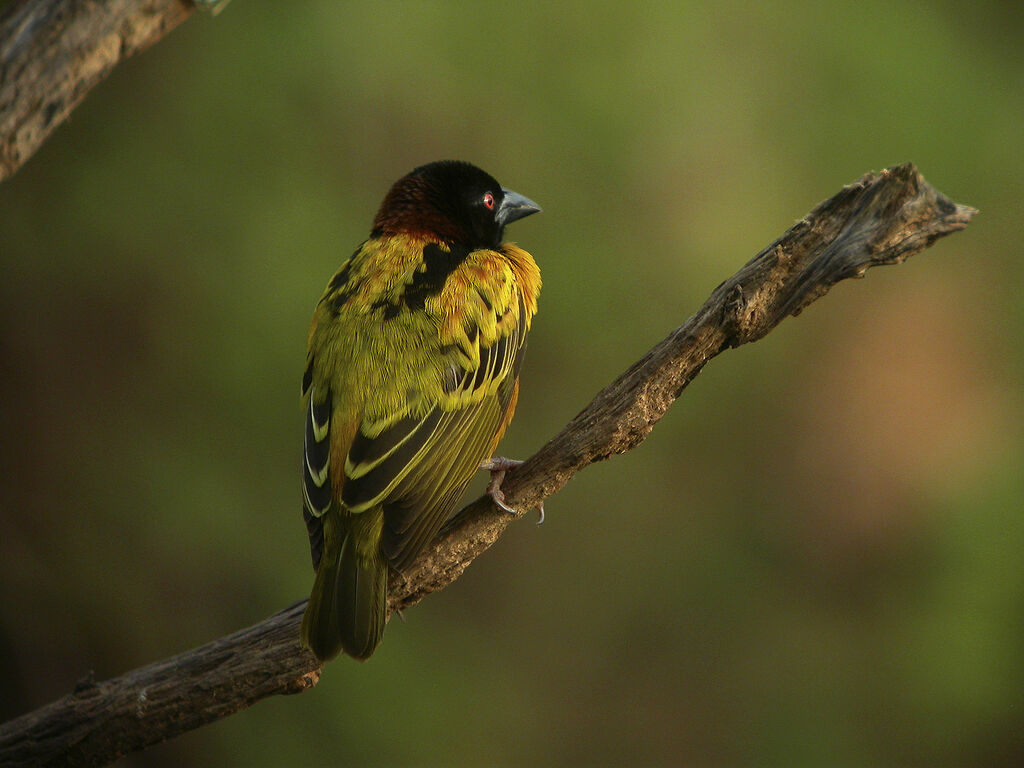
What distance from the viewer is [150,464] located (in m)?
4.78

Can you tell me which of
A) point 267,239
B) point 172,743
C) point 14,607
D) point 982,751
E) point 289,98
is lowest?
point 172,743

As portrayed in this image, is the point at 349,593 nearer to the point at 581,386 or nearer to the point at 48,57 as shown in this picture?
the point at 48,57

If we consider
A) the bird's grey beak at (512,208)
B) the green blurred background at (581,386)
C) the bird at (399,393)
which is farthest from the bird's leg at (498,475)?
the green blurred background at (581,386)

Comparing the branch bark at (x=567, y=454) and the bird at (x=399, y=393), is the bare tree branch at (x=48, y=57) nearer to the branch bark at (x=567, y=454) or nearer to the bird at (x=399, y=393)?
the bird at (x=399, y=393)

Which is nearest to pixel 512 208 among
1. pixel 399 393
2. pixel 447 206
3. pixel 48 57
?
pixel 447 206

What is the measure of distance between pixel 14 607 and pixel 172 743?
1.01 meters

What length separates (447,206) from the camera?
144 inches

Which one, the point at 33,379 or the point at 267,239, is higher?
the point at 267,239

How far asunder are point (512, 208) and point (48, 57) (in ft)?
5.45

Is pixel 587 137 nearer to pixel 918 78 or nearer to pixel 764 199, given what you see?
pixel 764 199

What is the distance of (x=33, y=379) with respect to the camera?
479 centimetres

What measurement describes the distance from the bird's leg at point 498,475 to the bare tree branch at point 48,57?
173 centimetres

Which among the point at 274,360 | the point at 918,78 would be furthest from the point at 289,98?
the point at 918,78

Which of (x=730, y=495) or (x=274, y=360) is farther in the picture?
(x=730, y=495)
